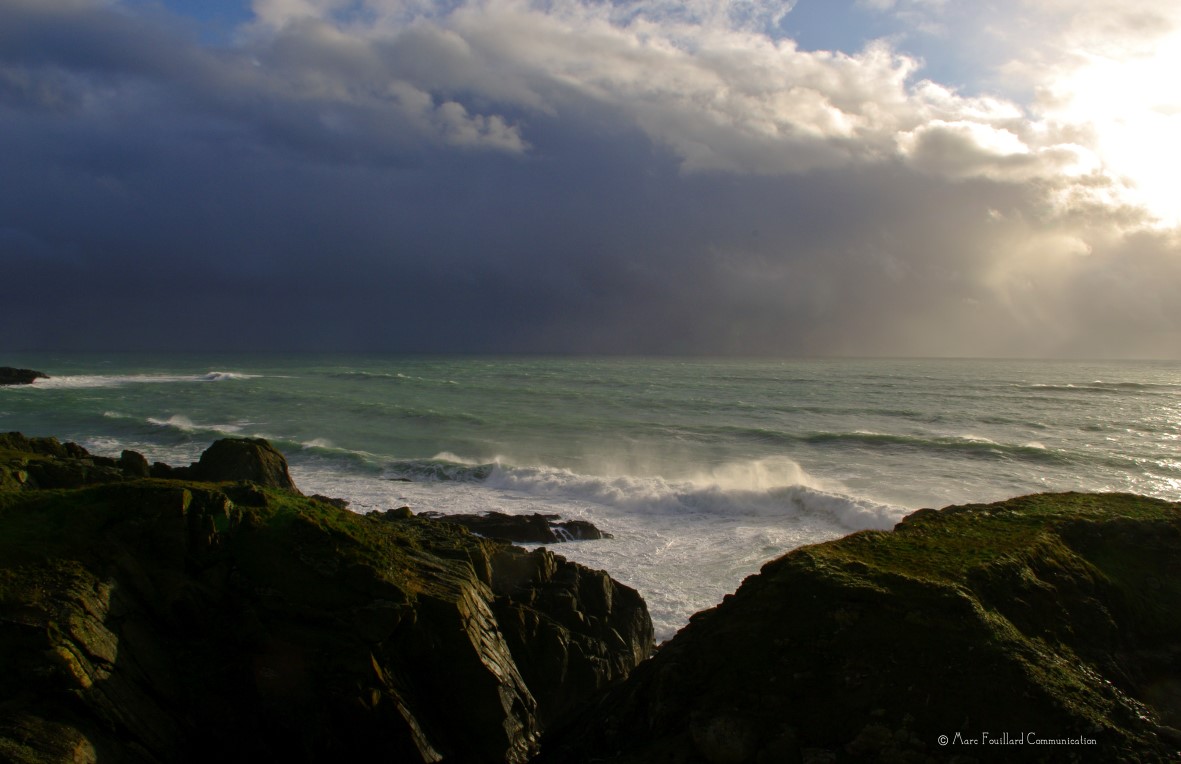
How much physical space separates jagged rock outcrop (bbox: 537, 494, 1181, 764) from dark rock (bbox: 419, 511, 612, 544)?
406 inches

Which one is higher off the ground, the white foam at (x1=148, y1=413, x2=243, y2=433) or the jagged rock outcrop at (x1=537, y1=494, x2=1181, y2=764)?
the jagged rock outcrop at (x1=537, y1=494, x2=1181, y2=764)

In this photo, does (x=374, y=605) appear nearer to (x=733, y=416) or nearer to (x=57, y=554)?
(x=57, y=554)

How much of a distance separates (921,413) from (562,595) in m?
46.3

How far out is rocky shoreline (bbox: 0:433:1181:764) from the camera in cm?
514

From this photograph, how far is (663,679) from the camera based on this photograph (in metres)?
5.95

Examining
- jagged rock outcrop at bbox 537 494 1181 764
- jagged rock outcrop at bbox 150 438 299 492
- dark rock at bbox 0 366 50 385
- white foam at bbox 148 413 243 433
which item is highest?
jagged rock outcrop at bbox 537 494 1181 764

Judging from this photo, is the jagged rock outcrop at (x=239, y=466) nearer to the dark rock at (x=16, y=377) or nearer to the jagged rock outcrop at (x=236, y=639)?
the jagged rock outcrop at (x=236, y=639)

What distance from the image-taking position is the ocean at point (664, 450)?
20.4m

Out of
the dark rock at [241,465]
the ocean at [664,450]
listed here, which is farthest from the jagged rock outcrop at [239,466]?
the ocean at [664,450]

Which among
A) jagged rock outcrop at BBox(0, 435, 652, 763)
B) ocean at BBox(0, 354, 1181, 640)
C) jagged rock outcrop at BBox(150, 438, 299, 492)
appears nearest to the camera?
jagged rock outcrop at BBox(0, 435, 652, 763)

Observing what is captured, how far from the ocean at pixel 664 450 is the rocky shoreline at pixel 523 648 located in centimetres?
577

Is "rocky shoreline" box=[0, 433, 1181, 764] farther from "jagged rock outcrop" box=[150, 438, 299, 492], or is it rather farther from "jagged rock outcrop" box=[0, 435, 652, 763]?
"jagged rock outcrop" box=[150, 438, 299, 492]

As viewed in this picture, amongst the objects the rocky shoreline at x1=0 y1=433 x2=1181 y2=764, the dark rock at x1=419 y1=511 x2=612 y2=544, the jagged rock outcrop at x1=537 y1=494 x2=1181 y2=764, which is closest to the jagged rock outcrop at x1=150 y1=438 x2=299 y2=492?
the dark rock at x1=419 y1=511 x2=612 y2=544

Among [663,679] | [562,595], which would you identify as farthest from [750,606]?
[562,595]
